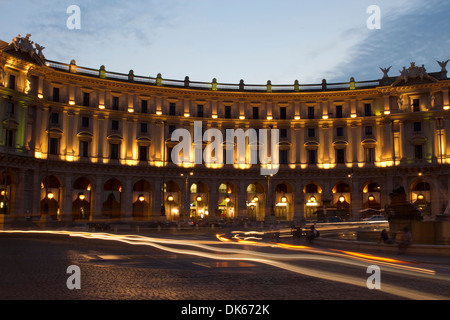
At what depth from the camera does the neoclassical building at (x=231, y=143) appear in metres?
63.3

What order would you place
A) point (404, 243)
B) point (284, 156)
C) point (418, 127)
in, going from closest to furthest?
point (404, 243), point (418, 127), point (284, 156)

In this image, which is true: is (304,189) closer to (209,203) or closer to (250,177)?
(250,177)

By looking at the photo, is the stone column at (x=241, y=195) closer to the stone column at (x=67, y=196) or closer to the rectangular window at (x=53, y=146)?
the stone column at (x=67, y=196)

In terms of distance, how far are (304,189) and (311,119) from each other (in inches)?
412

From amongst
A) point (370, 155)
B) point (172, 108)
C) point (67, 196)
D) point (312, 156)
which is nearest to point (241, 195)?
point (312, 156)

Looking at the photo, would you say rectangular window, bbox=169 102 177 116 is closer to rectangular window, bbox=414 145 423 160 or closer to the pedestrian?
rectangular window, bbox=414 145 423 160

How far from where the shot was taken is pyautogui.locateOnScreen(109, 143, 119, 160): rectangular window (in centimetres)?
6650

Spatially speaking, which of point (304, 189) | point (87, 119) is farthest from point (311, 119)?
point (87, 119)

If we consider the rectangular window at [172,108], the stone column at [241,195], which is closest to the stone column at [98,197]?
the rectangular window at [172,108]

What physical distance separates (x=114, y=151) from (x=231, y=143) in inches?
666

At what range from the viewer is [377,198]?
69.6 meters

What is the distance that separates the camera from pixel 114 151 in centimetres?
6688

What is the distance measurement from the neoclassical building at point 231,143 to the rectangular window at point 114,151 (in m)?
0.31

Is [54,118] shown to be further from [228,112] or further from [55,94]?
[228,112]
